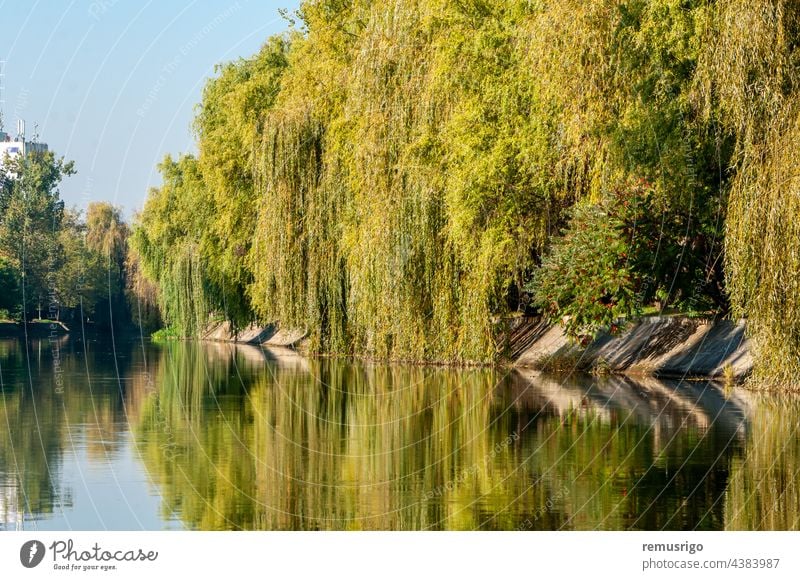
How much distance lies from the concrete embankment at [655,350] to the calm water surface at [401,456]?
1048mm

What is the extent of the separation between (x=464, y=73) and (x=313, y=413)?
33.5 feet

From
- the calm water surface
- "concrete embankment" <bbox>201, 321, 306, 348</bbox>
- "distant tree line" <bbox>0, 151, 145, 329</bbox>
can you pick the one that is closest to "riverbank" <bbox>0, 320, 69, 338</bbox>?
"distant tree line" <bbox>0, 151, 145, 329</bbox>

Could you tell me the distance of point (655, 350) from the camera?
3145cm

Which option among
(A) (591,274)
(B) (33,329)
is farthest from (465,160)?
(B) (33,329)

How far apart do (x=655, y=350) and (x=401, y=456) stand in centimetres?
1539

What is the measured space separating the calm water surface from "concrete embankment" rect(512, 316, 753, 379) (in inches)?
41.3

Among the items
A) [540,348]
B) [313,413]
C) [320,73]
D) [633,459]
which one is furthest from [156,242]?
[633,459]

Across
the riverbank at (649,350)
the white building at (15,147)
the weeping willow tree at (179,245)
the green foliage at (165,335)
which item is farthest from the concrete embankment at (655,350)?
the white building at (15,147)

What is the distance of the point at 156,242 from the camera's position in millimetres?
59594

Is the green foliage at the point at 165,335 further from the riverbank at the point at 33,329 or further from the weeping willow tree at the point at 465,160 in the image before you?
the weeping willow tree at the point at 465,160

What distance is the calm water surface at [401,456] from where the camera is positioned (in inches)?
509

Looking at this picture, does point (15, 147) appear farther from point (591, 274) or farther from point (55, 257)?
point (591, 274)

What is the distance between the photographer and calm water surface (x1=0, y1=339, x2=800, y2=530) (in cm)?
1292

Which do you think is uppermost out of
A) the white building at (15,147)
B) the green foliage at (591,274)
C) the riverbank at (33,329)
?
the white building at (15,147)
